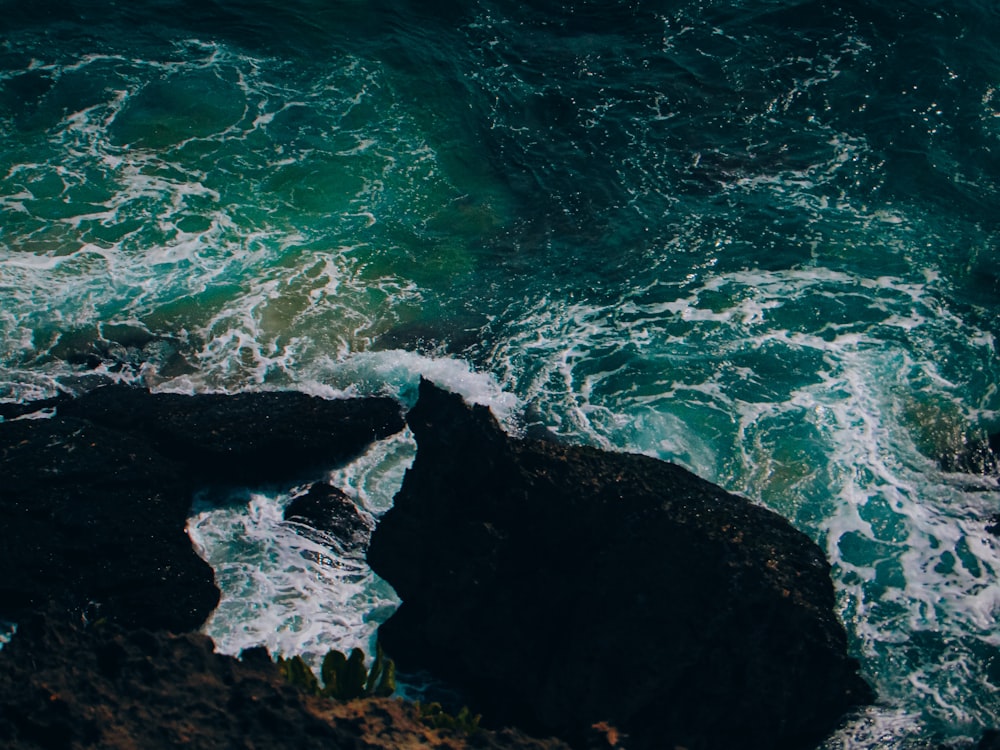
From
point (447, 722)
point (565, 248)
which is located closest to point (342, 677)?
point (447, 722)

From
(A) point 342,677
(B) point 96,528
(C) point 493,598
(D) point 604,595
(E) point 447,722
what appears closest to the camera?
(E) point 447,722

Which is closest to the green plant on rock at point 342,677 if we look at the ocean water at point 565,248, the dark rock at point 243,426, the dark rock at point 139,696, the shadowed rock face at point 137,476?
the dark rock at point 139,696

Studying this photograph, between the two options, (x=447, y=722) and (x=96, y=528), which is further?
(x=96, y=528)

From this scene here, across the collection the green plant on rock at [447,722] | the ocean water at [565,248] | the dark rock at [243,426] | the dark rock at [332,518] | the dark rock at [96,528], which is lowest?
the dark rock at [96,528]

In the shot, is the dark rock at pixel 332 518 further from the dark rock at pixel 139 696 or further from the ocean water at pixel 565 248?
the dark rock at pixel 139 696

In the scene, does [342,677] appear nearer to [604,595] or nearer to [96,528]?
[604,595]
